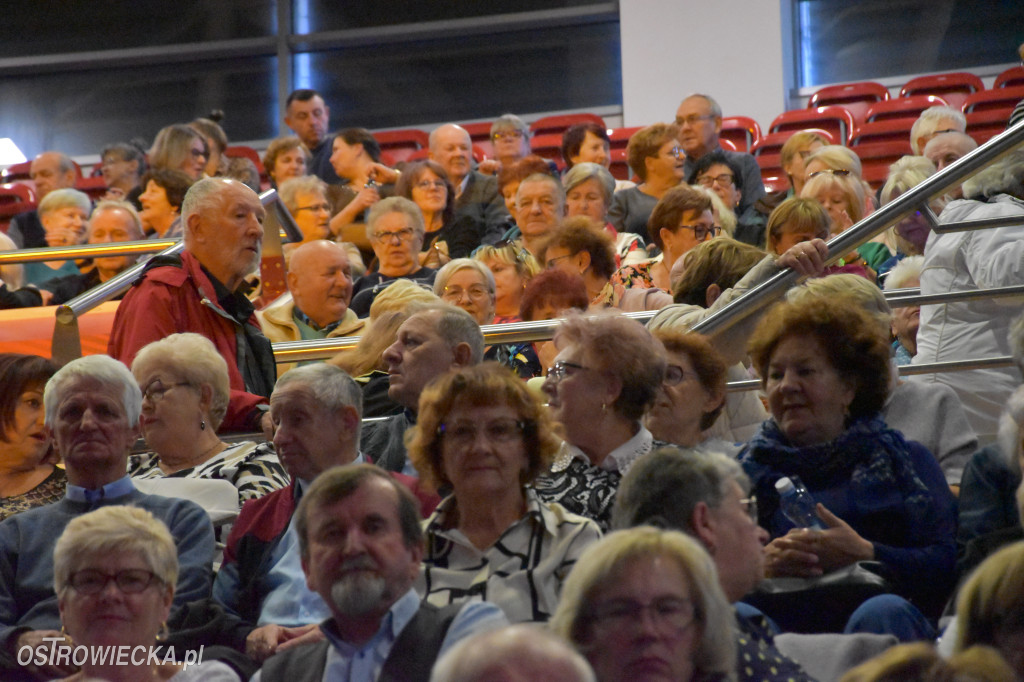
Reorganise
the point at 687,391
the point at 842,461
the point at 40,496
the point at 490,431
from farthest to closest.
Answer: the point at 40,496 < the point at 687,391 < the point at 842,461 < the point at 490,431

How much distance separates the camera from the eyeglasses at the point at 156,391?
3484 mm

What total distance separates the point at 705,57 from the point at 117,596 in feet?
26.8

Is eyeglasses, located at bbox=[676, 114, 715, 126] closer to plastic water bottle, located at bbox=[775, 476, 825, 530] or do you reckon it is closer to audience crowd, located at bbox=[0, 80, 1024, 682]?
audience crowd, located at bbox=[0, 80, 1024, 682]

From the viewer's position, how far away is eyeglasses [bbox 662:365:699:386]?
3186 mm

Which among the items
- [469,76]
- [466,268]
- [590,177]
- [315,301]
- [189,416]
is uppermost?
[469,76]

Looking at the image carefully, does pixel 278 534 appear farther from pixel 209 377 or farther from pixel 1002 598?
pixel 1002 598

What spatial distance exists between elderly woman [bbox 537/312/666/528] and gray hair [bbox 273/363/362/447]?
0.47 metres

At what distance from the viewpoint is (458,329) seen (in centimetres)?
348

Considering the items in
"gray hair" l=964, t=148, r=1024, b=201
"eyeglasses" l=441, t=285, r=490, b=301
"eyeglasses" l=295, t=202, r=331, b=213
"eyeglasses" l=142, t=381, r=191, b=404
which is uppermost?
"eyeglasses" l=295, t=202, r=331, b=213

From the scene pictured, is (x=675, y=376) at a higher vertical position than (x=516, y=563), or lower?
higher

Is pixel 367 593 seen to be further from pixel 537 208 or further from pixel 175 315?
pixel 537 208

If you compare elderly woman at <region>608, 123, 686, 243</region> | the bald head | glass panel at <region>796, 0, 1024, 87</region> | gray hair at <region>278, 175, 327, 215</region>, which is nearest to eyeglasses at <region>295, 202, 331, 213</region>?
gray hair at <region>278, 175, 327, 215</region>

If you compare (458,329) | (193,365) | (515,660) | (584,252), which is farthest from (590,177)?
(515,660)

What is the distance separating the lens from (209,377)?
353 centimetres
